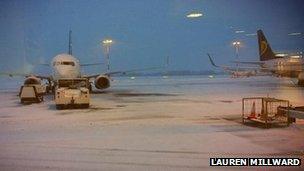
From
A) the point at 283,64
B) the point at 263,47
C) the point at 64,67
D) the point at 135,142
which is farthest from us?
the point at 263,47

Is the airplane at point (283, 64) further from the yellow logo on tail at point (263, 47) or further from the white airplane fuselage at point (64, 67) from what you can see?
the white airplane fuselage at point (64, 67)

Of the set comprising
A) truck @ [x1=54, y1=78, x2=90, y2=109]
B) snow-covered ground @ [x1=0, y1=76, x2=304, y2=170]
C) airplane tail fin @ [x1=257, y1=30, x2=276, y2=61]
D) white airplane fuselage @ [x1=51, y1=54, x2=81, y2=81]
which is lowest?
snow-covered ground @ [x1=0, y1=76, x2=304, y2=170]

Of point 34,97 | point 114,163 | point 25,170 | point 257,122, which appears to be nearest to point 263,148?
point 114,163

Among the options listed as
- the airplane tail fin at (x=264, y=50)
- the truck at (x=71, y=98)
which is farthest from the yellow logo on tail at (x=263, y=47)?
the truck at (x=71, y=98)

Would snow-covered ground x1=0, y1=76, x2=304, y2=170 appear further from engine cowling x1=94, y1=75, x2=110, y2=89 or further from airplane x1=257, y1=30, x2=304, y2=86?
airplane x1=257, y1=30, x2=304, y2=86

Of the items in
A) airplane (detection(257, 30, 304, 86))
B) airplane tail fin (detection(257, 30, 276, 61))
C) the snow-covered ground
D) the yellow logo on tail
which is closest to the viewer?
the snow-covered ground

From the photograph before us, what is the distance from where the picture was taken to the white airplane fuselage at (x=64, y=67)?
3250 cm

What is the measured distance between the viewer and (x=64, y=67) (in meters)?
32.9

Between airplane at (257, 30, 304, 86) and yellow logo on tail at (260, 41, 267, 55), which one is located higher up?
yellow logo on tail at (260, 41, 267, 55)

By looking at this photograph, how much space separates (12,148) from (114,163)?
3.83m

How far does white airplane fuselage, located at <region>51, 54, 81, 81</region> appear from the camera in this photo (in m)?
32.5

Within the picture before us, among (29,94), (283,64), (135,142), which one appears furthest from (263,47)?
(135,142)

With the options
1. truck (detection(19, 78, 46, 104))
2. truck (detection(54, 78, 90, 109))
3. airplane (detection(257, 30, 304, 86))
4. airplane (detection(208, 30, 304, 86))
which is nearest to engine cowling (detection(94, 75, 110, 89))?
truck (detection(19, 78, 46, 104))

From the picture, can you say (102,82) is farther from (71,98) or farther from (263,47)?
(263,47)
